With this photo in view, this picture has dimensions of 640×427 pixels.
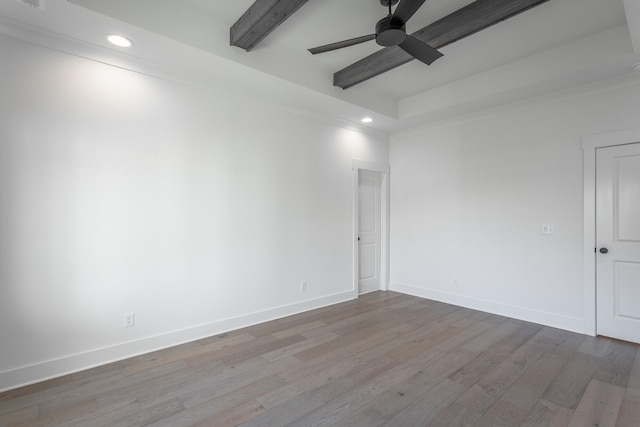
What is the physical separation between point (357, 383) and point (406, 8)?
2.76 meters

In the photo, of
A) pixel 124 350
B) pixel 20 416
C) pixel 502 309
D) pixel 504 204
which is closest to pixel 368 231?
pixel 504 204

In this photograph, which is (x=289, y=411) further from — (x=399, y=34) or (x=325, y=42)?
(x=325, y=42)

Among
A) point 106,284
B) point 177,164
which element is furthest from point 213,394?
point 177,164

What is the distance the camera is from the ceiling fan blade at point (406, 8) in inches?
79.7

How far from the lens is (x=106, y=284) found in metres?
2.73

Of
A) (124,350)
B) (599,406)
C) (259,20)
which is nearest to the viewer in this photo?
(599,406)

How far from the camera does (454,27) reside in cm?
268

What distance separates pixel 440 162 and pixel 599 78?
6.39ft

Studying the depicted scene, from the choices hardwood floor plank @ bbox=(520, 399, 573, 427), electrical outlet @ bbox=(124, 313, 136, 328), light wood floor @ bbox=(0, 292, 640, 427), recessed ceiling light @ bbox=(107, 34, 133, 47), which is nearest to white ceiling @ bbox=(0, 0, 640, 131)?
recessed ceiling light @ bbox=(107, 34, 133, 47)

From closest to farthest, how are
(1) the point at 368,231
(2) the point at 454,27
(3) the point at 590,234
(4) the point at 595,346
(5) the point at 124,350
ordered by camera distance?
1. (2) the point at 454,27
2. (5) the point at 124,350
3. (4) the point at 595,346
4. (3) the point at 590,234
5. (1) the point at 368,231

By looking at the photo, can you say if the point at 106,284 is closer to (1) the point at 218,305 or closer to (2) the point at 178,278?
(2) the point at 178,278

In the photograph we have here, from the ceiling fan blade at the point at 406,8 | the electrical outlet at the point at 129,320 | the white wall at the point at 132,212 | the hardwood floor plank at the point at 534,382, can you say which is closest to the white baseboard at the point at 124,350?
the white wall at the point at 132,212

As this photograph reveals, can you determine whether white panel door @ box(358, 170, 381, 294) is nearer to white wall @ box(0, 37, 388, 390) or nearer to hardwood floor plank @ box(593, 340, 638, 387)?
white wall @ box(0, 37, 388, 390)

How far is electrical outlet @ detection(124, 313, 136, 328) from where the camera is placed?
9.27 feet
